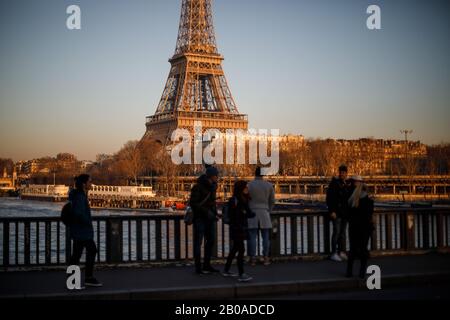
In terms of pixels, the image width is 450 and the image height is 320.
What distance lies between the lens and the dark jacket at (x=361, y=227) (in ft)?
33.5

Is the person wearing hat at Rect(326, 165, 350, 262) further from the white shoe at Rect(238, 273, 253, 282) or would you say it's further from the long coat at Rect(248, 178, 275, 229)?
the white shoe at Rect(238, 273, 253, 282)

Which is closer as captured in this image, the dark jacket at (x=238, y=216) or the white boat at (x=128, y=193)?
the dark jacket at (x=238, y=216)

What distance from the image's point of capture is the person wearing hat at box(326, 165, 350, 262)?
12094 mm

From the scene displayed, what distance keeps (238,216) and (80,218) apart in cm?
252

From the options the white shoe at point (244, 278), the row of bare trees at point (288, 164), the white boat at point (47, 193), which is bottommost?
the white boat at point (47, 193)

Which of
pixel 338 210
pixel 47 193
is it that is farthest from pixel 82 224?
pixel 47 193

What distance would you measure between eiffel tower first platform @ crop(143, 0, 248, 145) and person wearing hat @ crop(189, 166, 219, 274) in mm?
90945

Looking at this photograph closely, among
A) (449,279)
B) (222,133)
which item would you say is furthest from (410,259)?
(222,133)

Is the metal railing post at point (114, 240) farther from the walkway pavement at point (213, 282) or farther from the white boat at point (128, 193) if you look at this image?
the white boat at point (128, 193)

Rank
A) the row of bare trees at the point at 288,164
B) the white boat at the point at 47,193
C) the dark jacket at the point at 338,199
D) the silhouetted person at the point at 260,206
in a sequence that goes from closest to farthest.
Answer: the silhouetted person at the point at 260,206 < the dark jacket at the point at 338,199 < the white boat at the point at 47,193 < the row of bare trees at the point at 288,164

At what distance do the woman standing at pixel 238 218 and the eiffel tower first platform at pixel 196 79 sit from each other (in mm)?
91096

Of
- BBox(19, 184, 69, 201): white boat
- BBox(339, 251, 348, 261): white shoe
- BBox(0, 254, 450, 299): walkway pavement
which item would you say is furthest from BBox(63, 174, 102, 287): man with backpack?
BBox(19, 184, 69, 201): white boat

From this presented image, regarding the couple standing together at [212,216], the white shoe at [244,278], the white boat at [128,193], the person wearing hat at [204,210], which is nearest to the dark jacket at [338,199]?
the couple standing together at [212,216]

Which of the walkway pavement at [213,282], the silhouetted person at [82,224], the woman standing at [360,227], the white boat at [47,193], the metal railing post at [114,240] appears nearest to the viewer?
the walkway pavement at [213,282]
